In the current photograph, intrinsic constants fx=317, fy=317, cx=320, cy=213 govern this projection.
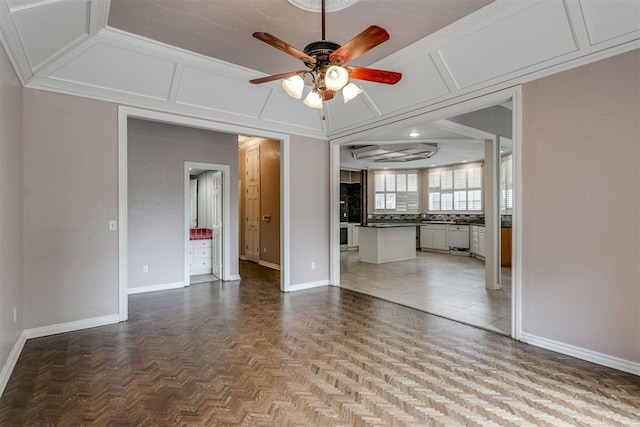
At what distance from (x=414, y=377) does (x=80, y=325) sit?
11.4ft

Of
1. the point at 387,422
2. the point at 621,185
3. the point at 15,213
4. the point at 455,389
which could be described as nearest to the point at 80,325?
the point at 15,213

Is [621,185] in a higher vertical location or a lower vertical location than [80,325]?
higher

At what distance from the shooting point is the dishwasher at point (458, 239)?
9328 millimetres

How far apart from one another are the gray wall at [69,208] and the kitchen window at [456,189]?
365 inches

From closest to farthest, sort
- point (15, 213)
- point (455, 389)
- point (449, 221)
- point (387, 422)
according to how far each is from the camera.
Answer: point (387, 422)
point (455, 389)
point (15, 213)
point (449, 221)

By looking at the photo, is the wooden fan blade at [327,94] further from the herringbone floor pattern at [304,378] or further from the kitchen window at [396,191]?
the kitchen window at [396,191]

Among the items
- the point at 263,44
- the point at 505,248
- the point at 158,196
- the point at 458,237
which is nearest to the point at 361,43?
the point at 263,44

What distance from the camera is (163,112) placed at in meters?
3.99

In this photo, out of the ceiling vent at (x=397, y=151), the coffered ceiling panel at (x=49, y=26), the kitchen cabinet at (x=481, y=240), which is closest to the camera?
the coffered ceiling panel at (x=49, y=26)

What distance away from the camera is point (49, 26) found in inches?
100

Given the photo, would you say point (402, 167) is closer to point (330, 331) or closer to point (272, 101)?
point (272, 101)

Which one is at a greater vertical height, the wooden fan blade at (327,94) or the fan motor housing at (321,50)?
the fan motor housing at (321,50)

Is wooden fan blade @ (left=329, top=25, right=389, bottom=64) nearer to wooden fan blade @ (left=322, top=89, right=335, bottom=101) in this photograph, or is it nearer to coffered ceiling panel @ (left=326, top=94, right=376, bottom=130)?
wooden fan blade @ (left=322, top=89, right=335, bottom=101)

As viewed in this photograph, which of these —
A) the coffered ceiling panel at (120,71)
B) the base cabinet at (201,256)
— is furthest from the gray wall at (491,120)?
the base cabinet at (201,256)
